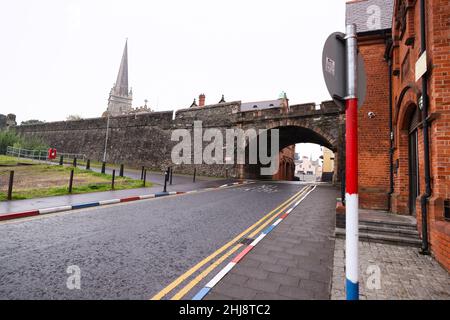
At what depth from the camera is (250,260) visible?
3822 mm

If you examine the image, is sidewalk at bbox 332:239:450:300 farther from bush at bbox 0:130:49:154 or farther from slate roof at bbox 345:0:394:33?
bush at bbox 0:130:49:154

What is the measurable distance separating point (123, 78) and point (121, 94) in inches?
185

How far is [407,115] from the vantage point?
662cm

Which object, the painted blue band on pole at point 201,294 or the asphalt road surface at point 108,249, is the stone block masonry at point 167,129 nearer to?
the asphalt road surface at point 108,249

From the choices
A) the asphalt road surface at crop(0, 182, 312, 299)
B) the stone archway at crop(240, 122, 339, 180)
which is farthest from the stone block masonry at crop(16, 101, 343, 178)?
the asphalt road surface at crop(0, 182, 312, 299)

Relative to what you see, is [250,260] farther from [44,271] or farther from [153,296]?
[44,271]

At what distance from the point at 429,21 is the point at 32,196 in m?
12.7

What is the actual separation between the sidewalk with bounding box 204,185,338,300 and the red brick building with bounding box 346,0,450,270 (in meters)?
1.95

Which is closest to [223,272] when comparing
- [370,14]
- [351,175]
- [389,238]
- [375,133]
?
[351,175]

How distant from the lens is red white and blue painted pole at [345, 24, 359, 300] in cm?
181

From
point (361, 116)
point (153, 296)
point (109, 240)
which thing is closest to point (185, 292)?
point (153, 296)

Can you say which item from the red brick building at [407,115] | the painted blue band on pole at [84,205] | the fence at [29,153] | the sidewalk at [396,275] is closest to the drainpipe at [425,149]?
the red brick building at [407,115]

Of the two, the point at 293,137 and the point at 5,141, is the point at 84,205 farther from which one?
the point at 5,141

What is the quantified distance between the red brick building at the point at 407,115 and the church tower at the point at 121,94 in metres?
64.4
